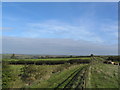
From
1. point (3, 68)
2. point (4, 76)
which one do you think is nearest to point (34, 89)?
point (4, 76)

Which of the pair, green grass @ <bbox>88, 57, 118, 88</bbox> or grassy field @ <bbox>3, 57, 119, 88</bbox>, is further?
green grass @ <bbox>88, 57, 118, 88</bbox>

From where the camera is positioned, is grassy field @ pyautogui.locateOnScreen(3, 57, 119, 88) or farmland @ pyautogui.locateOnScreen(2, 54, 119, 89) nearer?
grassy field @ pyautogui.locateOnScreen(3, 57, 119, 88)

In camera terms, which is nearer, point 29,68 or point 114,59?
point 29,68

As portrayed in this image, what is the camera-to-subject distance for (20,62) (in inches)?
4215

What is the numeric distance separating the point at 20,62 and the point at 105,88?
91.3 meters

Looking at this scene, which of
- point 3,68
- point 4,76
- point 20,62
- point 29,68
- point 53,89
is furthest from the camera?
point 20,62

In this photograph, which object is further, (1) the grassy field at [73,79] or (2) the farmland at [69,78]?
(2) the farmland at [69,78]

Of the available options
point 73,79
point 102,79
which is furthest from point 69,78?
point 102,79

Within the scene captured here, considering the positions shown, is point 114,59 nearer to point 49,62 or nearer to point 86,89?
point 49,62

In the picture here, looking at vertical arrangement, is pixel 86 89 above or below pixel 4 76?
above

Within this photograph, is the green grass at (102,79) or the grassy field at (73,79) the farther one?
the green grass at (102,79)

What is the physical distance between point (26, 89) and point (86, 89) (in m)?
6.28

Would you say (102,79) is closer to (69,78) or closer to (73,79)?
(73,79)

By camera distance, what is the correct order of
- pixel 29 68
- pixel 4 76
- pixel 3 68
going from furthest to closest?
pixel 29 68
pixel 3 68
pixel 4 76
